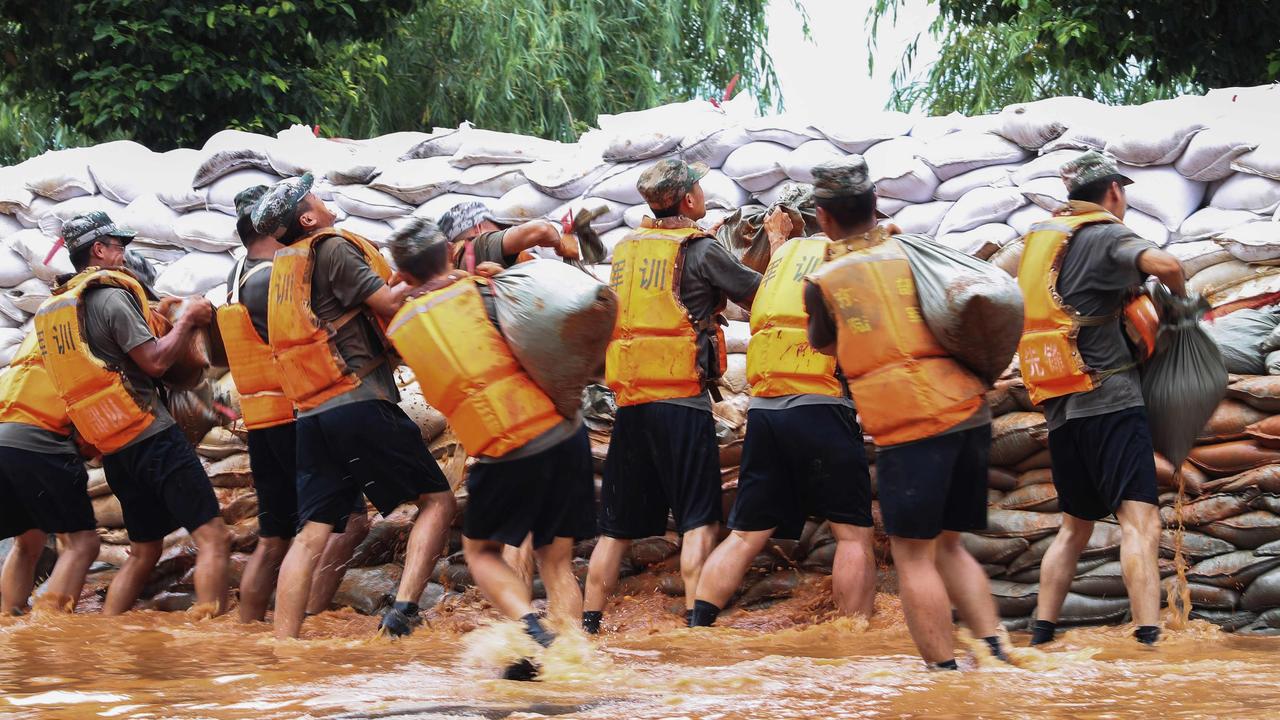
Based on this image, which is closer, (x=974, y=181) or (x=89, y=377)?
(x=89, y=377)

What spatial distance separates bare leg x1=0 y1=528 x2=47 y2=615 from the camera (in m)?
5.77

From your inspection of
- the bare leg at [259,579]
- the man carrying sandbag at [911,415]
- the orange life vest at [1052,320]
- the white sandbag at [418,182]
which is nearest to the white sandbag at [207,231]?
the white sandbag at [418,182]

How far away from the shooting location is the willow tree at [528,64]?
12.7m

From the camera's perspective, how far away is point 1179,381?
4398mm

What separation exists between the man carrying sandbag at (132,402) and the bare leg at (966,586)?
2.97 meters

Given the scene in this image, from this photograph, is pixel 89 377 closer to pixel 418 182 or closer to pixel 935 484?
pixel 418 182

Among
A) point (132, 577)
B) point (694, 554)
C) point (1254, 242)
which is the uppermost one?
point (1254, 242)

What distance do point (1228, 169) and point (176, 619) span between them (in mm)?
4552

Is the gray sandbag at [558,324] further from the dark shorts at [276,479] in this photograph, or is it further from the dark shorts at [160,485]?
the dark shorts at [160,485]

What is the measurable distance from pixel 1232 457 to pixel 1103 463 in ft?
2.19

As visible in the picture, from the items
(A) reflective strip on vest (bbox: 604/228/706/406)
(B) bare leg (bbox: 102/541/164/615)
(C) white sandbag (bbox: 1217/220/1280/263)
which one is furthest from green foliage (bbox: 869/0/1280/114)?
(B) bare leg (bbox: 102/541/164/615)

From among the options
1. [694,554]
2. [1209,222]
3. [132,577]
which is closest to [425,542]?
[694,554]

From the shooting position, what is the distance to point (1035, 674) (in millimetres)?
3406

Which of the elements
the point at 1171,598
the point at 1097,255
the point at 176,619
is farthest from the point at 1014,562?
the point at 176,619
